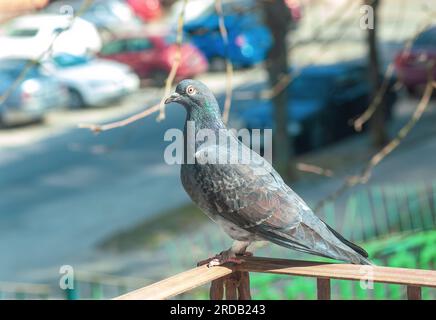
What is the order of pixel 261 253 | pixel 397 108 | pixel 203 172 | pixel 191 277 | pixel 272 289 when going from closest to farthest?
pixel 191 277 → pixel 203 172 → pixel 272 289 → pixel 261 253 → pixel 397 108

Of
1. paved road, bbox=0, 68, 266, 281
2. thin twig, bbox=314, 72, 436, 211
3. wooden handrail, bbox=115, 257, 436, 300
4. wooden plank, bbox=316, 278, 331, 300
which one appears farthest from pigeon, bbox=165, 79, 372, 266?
paved road, bbox=0, 68, 266, 281

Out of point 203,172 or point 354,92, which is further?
point 354,92

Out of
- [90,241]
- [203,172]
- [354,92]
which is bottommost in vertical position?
[203,172]

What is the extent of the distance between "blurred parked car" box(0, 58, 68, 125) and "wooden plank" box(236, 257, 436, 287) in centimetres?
1885

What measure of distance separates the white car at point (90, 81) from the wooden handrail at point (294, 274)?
20.4m

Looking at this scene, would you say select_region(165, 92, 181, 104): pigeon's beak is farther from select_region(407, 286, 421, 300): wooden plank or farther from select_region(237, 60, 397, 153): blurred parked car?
select_region(237, 60, 397, 153): blurred parked car

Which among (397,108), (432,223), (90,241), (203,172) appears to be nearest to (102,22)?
(397,108)

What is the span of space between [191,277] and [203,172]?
0.56 meters

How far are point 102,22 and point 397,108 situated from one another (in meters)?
13.3

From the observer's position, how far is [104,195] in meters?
16.2
